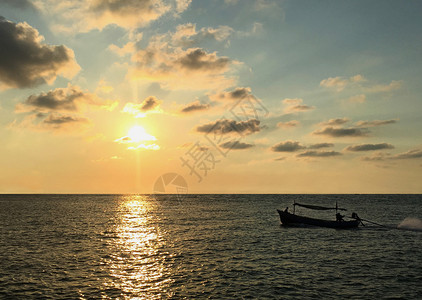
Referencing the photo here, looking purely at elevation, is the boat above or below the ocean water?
above

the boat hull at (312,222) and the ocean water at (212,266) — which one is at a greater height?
the boat hull at (312,222)

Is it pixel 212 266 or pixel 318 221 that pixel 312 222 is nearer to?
pixel 318 221

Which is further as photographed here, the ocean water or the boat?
the boat

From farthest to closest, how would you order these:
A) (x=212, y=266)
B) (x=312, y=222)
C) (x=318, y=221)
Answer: (x=312, y=222) < (x=318, y=221) < (x=212, y=266)

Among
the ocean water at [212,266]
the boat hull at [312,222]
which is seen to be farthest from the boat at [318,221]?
→ the ocean water at [212,266]

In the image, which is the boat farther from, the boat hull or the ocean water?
the ocean water

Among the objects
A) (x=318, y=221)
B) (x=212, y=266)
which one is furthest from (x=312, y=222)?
(x=212, y=266)

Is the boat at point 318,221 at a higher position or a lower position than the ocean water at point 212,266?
higher

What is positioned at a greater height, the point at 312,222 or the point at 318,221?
the point at 318,221

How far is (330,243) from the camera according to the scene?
1672 inches

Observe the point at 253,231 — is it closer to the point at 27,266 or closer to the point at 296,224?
the point at 296,224

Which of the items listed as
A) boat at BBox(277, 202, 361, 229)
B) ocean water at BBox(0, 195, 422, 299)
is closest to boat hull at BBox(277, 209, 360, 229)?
boat at BBox(277, 202, 361, 229)

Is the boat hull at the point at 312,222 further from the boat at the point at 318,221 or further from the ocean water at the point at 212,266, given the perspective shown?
the ocean water at the point at 212,266

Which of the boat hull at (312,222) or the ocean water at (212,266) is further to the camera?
the boat hull at (312,222)
